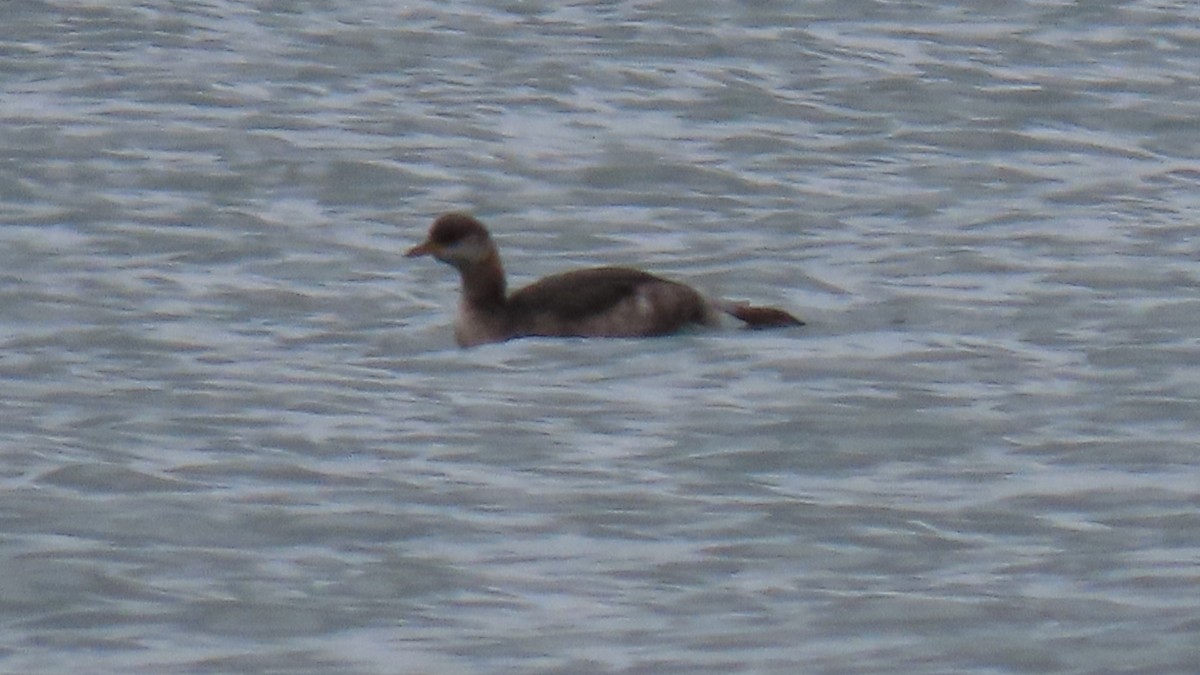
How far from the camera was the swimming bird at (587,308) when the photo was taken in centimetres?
1342

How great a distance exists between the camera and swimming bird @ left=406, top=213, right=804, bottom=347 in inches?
528

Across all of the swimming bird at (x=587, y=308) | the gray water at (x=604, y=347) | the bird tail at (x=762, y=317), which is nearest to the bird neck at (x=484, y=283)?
the swimming bird at (x=587, y=308)

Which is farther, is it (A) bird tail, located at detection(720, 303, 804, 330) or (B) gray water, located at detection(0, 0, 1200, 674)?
(A) bird tail, located at detection(720, 303, 804, 330)

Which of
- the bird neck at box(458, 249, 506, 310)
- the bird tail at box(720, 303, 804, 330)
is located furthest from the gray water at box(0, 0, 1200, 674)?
the bird neck at box(458, 249, 506, 310)

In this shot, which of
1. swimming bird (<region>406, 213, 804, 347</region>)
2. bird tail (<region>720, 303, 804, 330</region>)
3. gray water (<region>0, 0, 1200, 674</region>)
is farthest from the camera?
bird tail (<region>720, 303, 804, 330</region>)

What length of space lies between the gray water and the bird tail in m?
0.09

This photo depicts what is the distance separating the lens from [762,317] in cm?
1358

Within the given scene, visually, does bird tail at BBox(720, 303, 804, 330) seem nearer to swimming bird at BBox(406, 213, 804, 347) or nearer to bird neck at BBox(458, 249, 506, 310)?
swimming bird at BBox(406, 213, 804, 347)

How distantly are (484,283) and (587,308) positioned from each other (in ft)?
1.80

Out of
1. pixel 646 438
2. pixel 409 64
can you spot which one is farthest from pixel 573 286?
pixel 409 64

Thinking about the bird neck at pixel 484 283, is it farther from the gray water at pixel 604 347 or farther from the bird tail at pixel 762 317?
→ the bird tail at pixel 762 317

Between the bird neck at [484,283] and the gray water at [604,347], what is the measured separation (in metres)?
0.29

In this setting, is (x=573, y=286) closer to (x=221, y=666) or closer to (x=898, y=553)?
(x=898, y=553)

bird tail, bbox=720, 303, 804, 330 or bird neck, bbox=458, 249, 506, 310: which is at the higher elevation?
Answer: bird neck, bbox=458, 249, 506, 310
